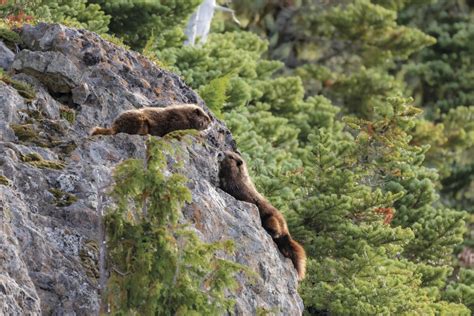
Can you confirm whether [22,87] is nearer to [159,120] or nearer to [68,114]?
[68,114]

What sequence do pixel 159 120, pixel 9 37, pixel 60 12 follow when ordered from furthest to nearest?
pixel 60 12 → pixel 9 37 → pixel 159 120

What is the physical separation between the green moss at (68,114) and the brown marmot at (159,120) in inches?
8.8

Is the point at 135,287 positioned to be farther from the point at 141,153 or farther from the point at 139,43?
the point at 139,43

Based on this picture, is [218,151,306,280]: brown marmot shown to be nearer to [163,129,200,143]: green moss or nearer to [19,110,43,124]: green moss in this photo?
[163,129,200,143]: green moss

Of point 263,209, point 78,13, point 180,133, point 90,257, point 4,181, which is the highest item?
point 180,133

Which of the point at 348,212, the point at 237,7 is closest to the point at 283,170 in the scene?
the point at 348,212

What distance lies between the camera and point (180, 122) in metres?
10.0

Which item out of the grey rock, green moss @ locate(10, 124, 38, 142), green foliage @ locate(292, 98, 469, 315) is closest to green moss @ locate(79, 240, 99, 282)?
green moss @ locate(10, 124, 38, 142)

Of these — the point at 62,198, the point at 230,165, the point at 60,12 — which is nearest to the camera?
the point at 62,198

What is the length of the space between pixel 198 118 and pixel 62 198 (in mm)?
2139

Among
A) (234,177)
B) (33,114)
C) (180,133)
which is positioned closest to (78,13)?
(234,177)

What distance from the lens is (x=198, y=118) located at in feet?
33.3

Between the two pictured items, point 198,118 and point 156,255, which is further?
point 198,118

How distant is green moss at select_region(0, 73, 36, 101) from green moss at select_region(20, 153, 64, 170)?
0.93 meters
